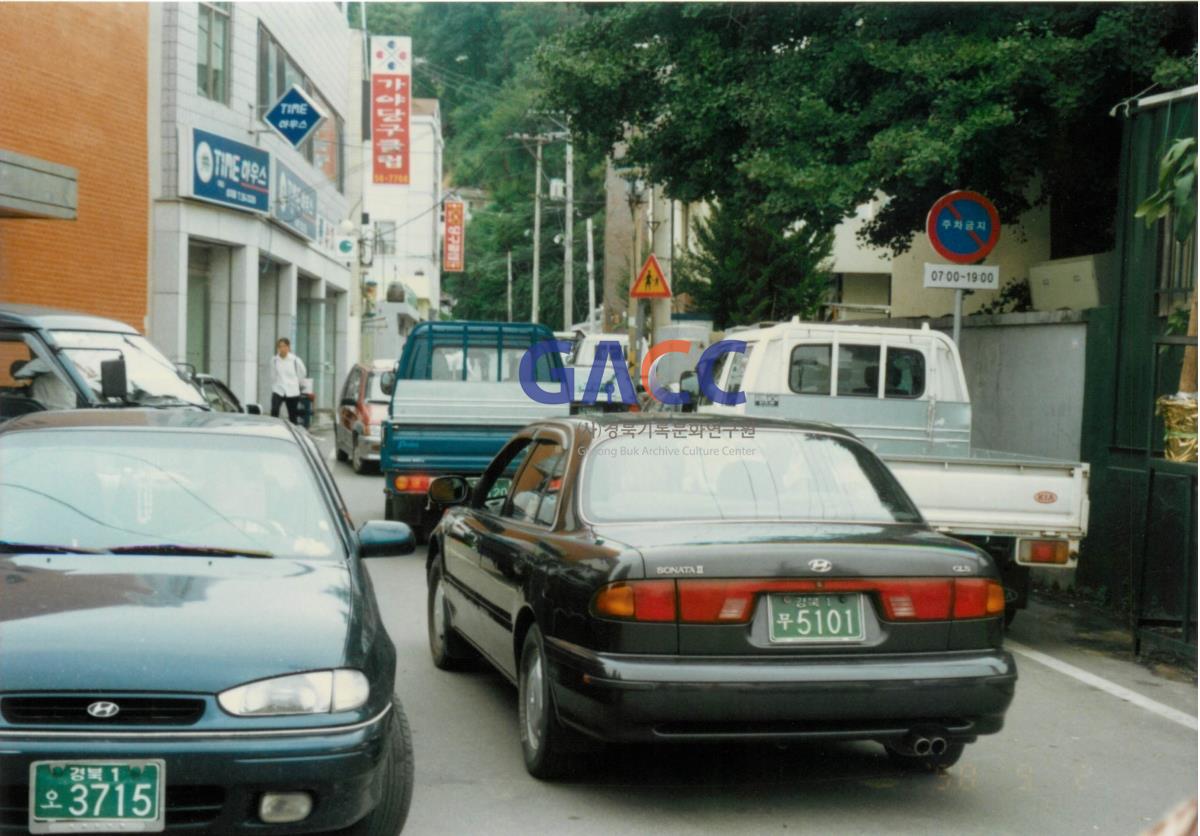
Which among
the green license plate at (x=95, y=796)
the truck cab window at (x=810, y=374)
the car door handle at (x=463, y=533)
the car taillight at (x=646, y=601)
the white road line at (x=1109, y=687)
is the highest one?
the truck cab window at (x=810, y=374)

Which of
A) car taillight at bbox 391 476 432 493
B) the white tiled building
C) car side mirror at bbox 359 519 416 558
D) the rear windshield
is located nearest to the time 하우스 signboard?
the white tiled building

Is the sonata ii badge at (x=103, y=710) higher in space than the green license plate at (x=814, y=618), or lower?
lower

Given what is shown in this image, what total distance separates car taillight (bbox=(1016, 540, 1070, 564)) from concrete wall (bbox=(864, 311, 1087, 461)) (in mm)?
3525

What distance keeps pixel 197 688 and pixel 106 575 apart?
31.7 inches

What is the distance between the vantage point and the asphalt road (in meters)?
5.00

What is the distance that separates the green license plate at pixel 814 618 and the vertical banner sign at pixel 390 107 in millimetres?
35436

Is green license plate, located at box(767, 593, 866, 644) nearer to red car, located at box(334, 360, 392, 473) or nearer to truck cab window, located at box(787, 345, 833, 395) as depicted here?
truck cab window, located at box(787, 345, 833, 395)

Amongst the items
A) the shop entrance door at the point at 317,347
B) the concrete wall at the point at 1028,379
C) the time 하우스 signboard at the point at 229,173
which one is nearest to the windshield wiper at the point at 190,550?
the concrete wall at the point at 1028,379

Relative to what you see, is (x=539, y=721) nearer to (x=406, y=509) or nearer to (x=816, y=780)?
(x=816, y=780)

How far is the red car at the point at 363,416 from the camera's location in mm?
19422

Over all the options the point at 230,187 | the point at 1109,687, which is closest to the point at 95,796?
the point at 1109,687

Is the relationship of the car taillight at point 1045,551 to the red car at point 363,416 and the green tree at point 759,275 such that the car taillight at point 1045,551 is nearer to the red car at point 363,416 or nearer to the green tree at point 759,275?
the red car at point 363,416

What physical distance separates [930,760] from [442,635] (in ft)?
9.64

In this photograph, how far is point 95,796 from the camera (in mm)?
3736
